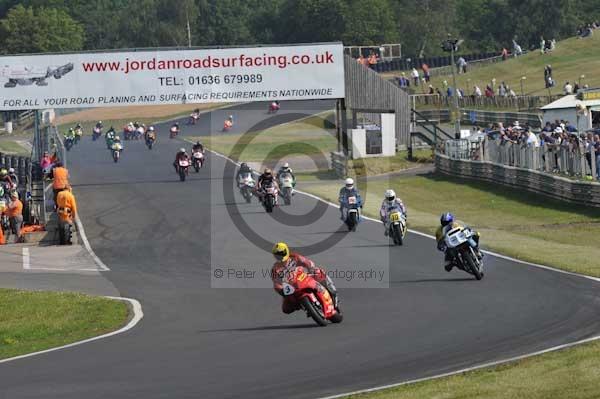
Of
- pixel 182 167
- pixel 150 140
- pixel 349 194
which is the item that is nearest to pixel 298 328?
pixel 349 194

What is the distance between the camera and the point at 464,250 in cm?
2003

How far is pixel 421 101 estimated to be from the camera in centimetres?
7381

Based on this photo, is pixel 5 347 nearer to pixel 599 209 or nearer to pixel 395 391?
pixel 395 391

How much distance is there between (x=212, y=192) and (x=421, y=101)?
114ft

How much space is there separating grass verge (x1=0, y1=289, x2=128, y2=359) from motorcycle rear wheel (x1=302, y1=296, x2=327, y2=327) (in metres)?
3.21

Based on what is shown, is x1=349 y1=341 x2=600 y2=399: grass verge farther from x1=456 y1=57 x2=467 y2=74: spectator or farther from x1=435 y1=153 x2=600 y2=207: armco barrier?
x1=456 y1=57 x2=467 y2=74: spectator

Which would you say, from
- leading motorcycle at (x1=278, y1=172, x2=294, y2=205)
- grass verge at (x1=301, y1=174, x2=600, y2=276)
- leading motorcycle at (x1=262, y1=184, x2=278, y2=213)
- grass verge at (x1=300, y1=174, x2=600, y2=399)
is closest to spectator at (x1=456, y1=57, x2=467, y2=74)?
grass verge at (x1=300, y1=174, x2=600, y2=399)

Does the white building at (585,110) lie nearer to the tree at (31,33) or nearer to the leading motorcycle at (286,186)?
the leading motorcycle at (286,186)

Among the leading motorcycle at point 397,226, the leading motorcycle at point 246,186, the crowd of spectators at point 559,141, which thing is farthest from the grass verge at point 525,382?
the leading motorcycle at point 246,186

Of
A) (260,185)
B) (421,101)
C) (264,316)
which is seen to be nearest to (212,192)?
(260,185)

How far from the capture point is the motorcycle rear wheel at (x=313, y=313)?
15742mm

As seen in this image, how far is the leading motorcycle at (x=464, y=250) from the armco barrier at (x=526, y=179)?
11.4 meters

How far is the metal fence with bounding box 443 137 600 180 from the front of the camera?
31.8 meters

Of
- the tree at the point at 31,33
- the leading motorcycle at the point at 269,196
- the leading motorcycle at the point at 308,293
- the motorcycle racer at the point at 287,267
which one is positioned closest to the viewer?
the leading motorcycle at the point at 308,293
